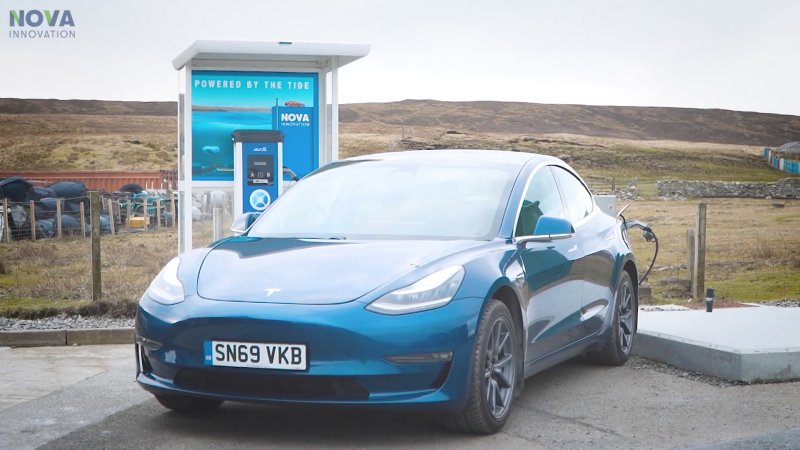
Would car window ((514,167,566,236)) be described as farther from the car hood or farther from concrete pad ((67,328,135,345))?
concrete pad ((67,328,135,345))

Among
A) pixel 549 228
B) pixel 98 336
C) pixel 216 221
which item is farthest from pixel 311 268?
pixel 216 221

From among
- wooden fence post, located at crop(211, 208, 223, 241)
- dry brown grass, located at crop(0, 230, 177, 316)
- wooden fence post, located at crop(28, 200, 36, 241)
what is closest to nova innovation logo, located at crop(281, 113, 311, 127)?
wooden fence post, located at crop(211, 208, 223, 241)

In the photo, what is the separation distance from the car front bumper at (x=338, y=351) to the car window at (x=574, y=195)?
2.32 meters

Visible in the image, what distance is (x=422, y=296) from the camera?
5711 mm

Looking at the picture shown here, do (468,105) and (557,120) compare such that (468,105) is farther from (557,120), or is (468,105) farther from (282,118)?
(282,118)

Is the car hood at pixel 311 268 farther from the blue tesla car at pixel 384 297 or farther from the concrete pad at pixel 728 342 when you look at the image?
the concrete pad at pixel 728 342

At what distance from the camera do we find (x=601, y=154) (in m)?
51.0

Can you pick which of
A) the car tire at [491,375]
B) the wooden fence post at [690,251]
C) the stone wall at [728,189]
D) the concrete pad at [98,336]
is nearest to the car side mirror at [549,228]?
the car tire at [491,375]

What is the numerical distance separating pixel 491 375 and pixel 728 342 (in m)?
2.87

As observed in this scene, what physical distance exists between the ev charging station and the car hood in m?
5.88

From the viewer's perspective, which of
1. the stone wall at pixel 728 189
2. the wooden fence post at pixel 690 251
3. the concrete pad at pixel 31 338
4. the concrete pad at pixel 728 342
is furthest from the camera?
the stone wall at pixel 728 189

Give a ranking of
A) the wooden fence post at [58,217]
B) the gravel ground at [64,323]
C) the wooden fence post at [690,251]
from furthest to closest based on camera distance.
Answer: the wooden fence post at [58,217], the wooden fence post at [690,251], the gravel ground at [64,323]

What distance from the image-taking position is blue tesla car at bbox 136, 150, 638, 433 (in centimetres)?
560

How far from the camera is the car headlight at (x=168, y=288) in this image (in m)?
6.00
